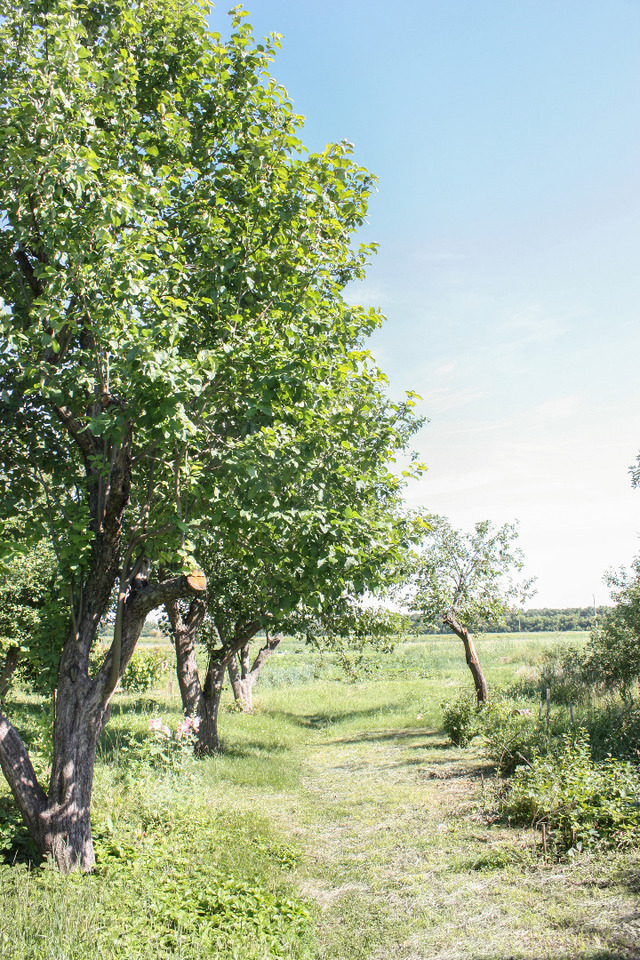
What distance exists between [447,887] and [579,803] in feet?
8.44

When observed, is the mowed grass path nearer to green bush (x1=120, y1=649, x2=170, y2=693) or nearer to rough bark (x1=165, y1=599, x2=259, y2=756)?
rough bark (x1=165, y1=599, x2=259, y2=756)

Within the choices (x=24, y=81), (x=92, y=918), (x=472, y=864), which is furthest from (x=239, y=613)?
(x=24, y=81)

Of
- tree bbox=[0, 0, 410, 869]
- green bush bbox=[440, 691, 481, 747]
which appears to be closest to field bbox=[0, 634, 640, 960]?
tree bbox=[0, 0, 410, 869]

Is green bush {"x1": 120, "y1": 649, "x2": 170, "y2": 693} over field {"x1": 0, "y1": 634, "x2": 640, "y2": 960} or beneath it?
beneath

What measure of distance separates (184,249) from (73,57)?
2.26 metres

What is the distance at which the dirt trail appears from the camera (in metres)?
5.32

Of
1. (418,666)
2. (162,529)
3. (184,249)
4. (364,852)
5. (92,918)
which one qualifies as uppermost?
(184,249)

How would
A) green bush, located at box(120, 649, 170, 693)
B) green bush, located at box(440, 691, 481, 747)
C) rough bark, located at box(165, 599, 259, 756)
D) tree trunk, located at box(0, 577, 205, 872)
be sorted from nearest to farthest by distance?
tree trunk, located at box(0, 577, 205, 872) → rough bark, located at box(165, 599, 259, 756) → green bush, located at box(440, 691, 481, 747) → green bush, located at box(120, 649, 170, 693)

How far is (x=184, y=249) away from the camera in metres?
7.53

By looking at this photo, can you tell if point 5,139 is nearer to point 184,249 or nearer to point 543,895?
point 184,249

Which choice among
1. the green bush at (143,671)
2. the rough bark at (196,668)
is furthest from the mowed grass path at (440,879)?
the green bush at (143,671)

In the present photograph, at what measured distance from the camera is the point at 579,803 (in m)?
8.10

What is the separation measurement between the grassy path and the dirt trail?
2cm

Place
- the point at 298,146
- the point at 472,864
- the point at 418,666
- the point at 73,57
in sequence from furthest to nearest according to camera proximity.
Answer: the point at 418,666, the point at 472,864, the point at 298,146, the point at 73,57
